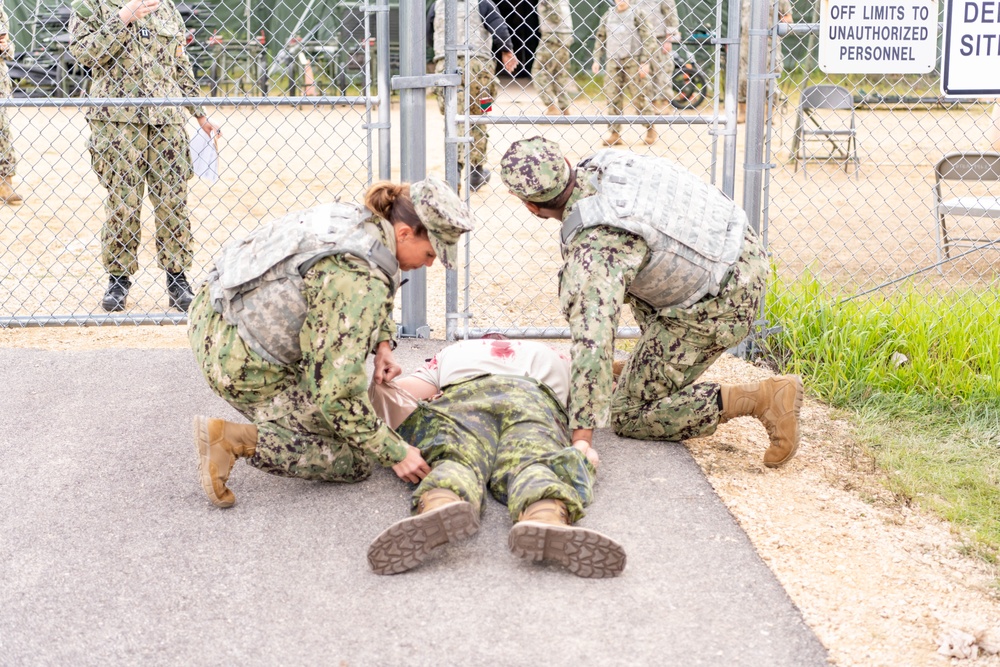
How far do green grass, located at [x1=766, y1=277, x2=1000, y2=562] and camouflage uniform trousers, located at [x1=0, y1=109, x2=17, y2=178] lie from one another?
5751mm

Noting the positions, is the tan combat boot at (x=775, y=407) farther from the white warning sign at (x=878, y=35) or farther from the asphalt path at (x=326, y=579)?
the white warning sign at (x=878, y=35)

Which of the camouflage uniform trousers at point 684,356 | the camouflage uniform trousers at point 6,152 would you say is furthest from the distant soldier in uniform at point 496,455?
the camouflage uniform trousers at point 6,152

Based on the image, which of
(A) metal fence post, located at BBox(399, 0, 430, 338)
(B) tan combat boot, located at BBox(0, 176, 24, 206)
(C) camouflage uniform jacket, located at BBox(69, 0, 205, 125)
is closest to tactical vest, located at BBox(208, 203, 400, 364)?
(A) metal fence post, located at BBox(399, 0, 430, 338)

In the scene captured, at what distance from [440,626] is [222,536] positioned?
2.73 ft

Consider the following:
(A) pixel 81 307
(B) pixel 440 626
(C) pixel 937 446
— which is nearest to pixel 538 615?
(B) pixel 440 626

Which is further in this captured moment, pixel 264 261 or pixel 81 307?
pixel 81 307

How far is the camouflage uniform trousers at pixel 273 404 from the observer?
10.8ft

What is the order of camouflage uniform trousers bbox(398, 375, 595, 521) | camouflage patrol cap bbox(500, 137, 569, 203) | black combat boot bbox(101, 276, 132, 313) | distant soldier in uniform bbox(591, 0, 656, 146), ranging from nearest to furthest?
1. camouflage uniform trousers bbox(398, 375, 595, 521)
2. camouflage patrol cap bbox(500, 137, 569, 203)
3. black combat boot bbox(101, 276, 132, 313)
4. distant soldier in uniform bbox(591, 0, 656, 146)

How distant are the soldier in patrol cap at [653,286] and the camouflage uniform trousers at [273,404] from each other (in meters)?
0.74

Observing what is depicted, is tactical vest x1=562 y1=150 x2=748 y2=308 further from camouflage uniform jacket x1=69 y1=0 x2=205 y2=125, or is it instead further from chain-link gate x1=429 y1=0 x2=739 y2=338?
camouflage uniform jacket x1=69 y1=0 x2=205 y2=125

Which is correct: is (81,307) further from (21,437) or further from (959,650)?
(959,650)

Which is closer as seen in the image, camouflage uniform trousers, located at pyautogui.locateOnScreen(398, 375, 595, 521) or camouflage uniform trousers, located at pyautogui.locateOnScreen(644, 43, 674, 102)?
camouflage uniform trousers, located at pyautogui.locateOnScreen(398, 375, 595, 521)

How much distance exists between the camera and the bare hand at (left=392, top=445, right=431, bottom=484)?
10.7 ft

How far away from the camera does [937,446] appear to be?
402cm
